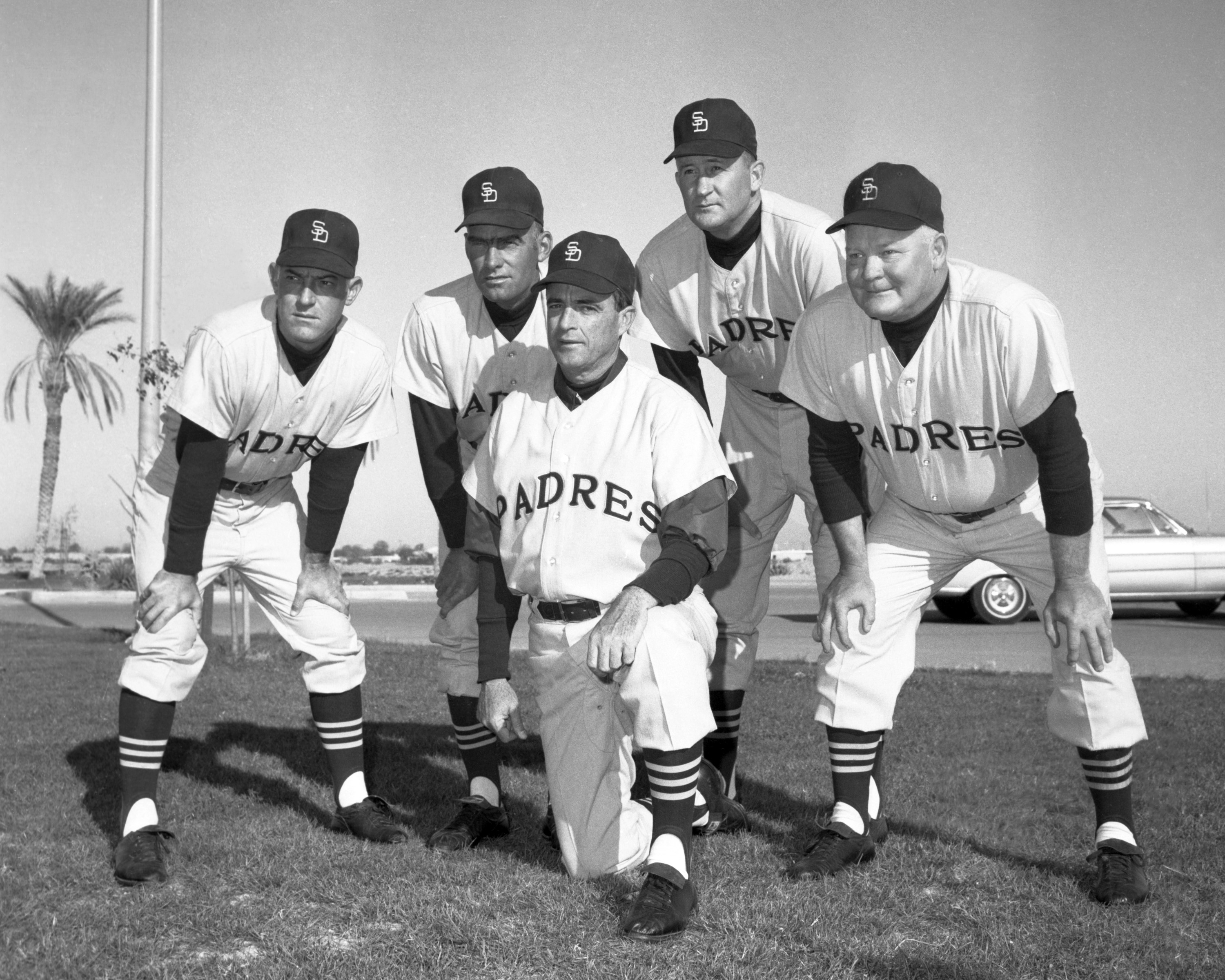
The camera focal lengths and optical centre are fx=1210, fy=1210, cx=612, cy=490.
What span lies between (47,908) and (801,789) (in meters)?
3.29

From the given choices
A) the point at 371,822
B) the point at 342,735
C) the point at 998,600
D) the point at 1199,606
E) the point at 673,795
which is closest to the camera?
the point at 673,795

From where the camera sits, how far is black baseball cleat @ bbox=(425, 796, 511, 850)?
15.3ft

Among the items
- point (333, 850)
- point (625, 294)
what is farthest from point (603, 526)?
point (333, 850)

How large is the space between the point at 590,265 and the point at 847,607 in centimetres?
151

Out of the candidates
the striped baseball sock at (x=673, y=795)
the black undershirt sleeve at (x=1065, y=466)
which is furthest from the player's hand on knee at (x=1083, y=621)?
the striped baseball sock at (x=673, y=795)

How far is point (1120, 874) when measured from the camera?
3.98 meters

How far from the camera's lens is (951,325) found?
4.18 meters

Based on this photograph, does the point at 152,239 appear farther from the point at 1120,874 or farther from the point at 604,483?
the point at 1120,874

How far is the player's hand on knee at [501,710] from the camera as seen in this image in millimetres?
4207

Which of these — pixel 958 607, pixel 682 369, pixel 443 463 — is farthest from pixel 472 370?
pixel 958 607

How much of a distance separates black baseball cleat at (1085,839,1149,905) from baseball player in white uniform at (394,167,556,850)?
7.45 ft

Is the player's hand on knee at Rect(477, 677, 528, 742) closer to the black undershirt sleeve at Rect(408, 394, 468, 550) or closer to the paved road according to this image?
the black undershirt sleeve at Rect(408, 394, 468, 550)

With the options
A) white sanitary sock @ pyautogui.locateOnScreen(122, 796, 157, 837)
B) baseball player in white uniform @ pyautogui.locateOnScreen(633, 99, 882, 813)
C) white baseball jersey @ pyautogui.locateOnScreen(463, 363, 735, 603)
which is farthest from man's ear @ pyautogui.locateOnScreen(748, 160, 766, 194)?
white sanitary sock @ pyautogui.locateOnScreen(122, 796, 157, 837)

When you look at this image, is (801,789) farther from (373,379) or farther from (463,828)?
(373,379)
